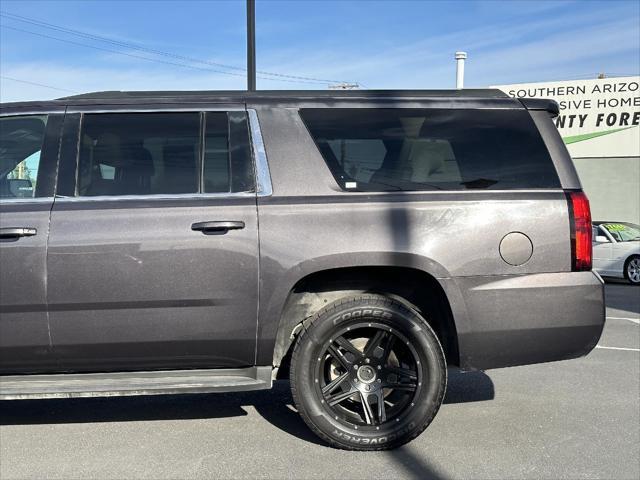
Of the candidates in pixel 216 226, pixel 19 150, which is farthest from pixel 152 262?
pixel 19 150

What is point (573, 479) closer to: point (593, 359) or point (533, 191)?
point (533, 191)

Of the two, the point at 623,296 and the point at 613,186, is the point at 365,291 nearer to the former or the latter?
the point at 623,296

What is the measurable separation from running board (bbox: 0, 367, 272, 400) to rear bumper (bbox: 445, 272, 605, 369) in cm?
123

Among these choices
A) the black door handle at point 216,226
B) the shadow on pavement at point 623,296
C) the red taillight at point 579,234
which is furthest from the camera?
the shadow on pavement at point 623,296

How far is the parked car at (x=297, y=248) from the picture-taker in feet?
11.2

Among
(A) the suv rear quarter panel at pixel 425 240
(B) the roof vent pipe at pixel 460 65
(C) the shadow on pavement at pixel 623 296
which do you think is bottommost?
(C) the shadow on pavement at pixel 623 296

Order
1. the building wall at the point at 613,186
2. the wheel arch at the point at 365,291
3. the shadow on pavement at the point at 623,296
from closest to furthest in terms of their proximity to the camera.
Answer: the wheel arch at the point at 365,291 → the shadow on pavement at the point at 623,296 → the building wall at the point at 613,186

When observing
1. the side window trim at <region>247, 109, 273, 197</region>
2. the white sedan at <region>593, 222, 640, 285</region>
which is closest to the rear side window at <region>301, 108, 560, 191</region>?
the side window trim at <region>247, 109, 273, 197</region>

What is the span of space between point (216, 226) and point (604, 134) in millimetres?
18880

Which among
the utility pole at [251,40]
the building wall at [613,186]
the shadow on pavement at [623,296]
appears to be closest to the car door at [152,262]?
the utility pole at [251,40]

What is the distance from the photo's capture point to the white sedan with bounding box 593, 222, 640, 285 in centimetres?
1269

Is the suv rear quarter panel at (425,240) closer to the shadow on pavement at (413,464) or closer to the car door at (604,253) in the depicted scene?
the shadow on pavement at (413,464)

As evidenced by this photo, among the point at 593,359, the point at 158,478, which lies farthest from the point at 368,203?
the point at 593,359

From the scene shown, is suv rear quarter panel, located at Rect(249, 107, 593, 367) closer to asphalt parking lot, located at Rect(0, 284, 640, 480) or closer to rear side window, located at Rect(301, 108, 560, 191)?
rear side window, located at Rect(301, 108, 560, 191)
